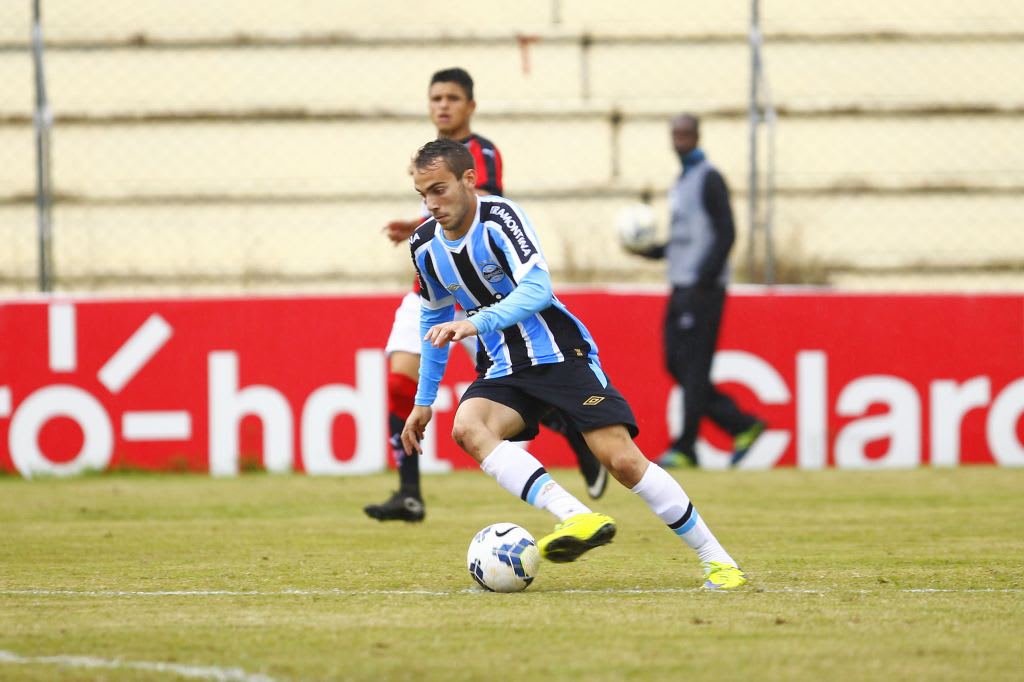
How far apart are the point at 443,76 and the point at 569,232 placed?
18.3ft

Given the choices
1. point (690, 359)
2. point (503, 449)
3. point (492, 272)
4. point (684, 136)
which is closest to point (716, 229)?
point (684, 136)

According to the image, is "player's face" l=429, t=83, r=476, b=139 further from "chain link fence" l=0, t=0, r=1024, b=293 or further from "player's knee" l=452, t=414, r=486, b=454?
"chain link fence" l=0, t=0, r=1024, b=293

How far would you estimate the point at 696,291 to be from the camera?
36.3 ft

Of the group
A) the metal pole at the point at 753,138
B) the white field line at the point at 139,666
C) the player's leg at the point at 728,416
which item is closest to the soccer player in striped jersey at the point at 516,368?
the white field line at the point at 139,666


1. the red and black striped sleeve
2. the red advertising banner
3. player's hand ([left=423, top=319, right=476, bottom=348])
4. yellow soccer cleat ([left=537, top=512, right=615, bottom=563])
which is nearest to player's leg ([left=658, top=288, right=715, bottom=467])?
the red advertising banner

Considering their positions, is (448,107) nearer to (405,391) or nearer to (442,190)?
(405,391)

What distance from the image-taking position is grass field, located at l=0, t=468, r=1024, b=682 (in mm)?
4250

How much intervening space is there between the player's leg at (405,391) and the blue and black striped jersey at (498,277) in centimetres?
198

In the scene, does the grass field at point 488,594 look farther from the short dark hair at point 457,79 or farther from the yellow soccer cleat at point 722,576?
the short dark hair at point 457,79

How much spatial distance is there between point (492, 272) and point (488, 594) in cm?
115

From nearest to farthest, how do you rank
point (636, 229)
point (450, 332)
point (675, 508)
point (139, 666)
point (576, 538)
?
point (139, 666)
point (450, 332)
point (576, 538)
point (675, 508)
point (636, 229)

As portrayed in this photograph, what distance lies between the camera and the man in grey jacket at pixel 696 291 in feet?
36.0

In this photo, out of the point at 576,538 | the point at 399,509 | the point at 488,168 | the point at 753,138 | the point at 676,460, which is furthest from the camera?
the point at 753,138

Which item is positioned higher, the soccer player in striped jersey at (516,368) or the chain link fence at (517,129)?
the chain link fence at (517,129)
